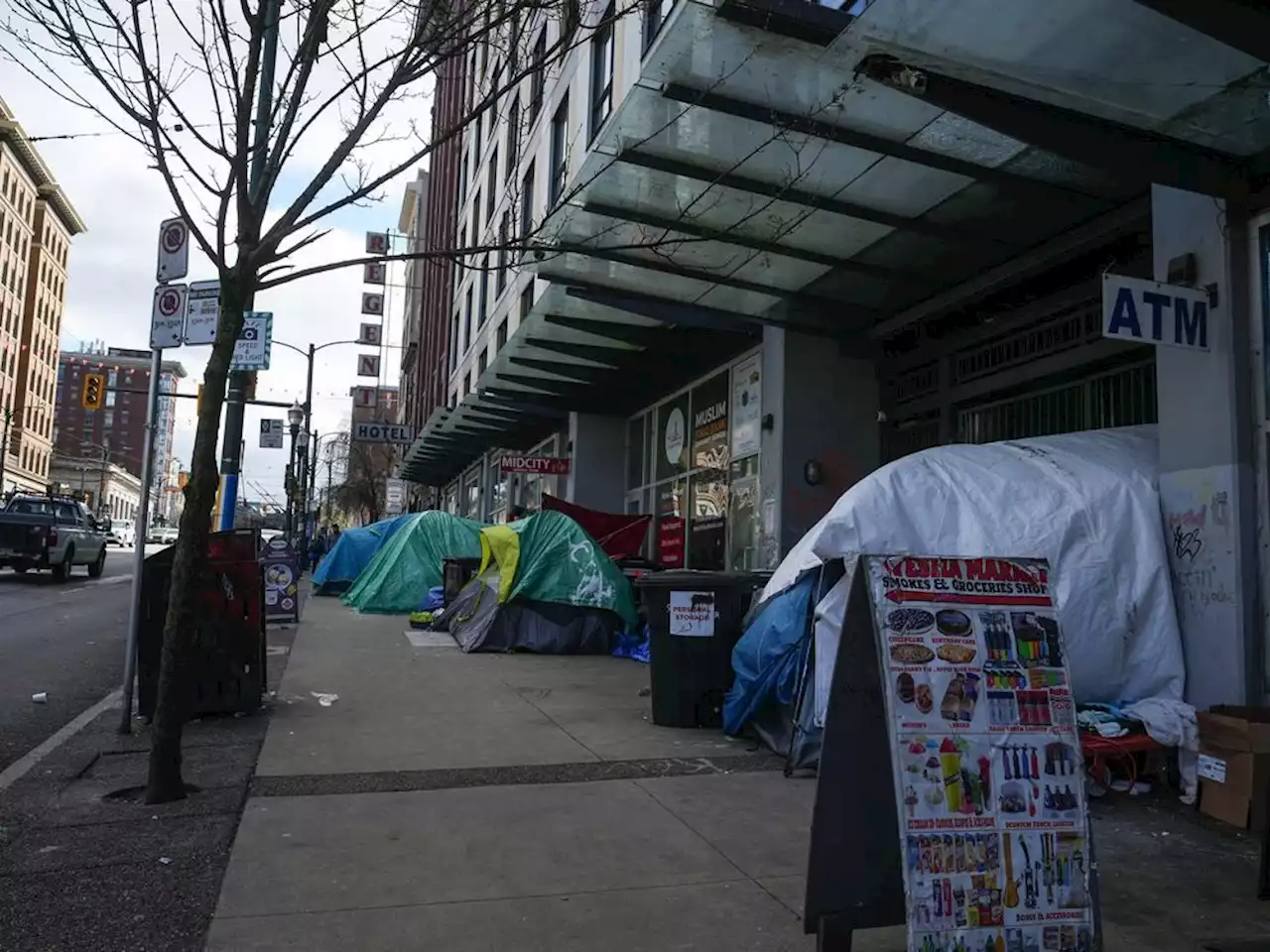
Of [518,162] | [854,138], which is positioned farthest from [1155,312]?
[518,162]

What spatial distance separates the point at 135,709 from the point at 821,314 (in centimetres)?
813

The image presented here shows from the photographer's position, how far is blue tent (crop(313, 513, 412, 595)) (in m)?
23.3

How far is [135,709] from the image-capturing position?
793cm

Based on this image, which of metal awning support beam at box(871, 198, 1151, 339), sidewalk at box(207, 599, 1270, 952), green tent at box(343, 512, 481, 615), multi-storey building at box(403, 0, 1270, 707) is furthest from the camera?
green tent at box(343, 512, 481, 615)

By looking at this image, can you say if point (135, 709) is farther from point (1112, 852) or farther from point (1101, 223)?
point (1101, 223)

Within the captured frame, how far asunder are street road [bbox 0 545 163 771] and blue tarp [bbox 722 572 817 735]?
4828 mm

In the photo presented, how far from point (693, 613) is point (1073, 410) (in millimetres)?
4438

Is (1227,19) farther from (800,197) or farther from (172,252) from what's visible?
(172,252)

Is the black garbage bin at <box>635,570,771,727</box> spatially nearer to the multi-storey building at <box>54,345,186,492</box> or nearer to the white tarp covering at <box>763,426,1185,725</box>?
the white tarp covering at <box>763,426,1185,725</box>

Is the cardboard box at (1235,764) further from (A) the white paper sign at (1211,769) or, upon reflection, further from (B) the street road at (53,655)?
(B) the street road at (53,655)

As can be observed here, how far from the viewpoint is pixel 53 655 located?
1109 centimetres

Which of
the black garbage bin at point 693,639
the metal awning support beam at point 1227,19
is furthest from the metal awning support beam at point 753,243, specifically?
the metal awning support beam at point 1227,19

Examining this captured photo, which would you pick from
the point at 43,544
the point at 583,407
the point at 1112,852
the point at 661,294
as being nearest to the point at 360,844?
the point at 1112,852

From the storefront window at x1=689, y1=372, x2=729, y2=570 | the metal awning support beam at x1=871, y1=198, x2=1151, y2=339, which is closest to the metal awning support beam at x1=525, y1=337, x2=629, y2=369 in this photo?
the storefront window at x1=689, y1=372, x2=729, y2=570
